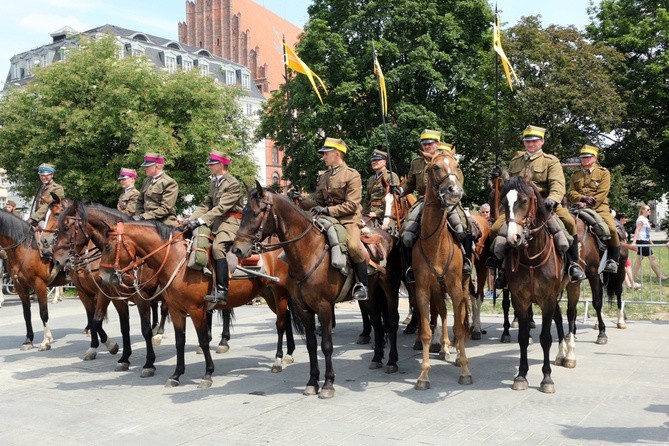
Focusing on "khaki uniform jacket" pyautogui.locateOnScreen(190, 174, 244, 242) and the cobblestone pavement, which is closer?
the cobblestone pavement

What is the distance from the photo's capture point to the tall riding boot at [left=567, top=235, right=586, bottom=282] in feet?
29.9

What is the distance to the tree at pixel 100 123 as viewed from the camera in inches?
1094

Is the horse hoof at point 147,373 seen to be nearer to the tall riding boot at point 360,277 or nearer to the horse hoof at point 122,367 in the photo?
the horse hoof at point 122,367

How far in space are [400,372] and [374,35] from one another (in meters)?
28.2

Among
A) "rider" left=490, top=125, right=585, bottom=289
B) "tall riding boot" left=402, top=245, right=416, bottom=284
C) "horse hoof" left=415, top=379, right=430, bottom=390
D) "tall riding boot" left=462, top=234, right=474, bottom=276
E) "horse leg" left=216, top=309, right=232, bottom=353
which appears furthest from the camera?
"horse leg" left=216, top=309, right=232, bottom=353

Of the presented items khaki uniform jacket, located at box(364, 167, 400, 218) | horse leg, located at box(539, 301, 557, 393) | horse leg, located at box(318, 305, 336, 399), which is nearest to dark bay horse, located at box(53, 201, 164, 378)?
horse leg, located at box(318, 305, 336, 399)

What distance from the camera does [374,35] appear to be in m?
35.3

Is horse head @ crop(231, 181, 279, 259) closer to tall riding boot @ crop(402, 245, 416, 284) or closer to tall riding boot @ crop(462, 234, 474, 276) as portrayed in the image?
tall riding boot @ crop(402, 245, 416, 284)

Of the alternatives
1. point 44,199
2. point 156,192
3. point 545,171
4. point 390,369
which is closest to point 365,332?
point 390,369

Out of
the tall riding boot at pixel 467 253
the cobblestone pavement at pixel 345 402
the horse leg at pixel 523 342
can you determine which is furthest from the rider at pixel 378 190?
the horse leg at pixel 523 342

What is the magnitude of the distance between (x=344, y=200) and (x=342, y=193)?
114 mm

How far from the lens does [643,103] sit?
125 feet

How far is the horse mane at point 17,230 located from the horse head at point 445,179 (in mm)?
8099

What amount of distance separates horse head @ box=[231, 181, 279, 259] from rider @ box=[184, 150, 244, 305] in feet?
4.11
